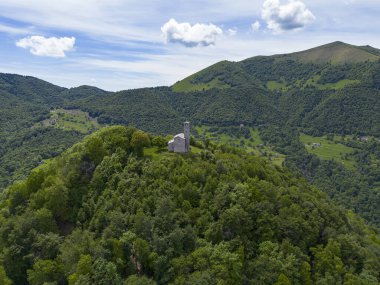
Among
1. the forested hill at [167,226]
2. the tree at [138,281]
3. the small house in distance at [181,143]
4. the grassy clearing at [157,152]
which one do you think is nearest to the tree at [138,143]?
the forested hill at [167,226]

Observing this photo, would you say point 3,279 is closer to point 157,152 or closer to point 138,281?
point 138,281

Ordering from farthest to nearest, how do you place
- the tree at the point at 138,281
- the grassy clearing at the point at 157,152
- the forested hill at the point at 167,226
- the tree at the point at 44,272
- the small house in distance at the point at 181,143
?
the small house in distance at the point at 181,143 → the grassy clearing at the point at 157,152 → the tree at the point at 44,272 → the forested hill at the point at 167,226 → the tree at the point at 138,281

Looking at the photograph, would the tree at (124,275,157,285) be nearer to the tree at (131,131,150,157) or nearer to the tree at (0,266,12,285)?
the tree at (0,266,12,285)

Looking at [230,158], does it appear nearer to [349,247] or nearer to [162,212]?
[162,212]

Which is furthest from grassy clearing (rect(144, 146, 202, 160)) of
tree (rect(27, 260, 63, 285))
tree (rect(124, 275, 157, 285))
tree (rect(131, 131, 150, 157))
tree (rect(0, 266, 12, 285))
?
tree (rect(0, 266, 12, 285))

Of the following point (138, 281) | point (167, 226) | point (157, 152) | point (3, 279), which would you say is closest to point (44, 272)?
point (3, 279)

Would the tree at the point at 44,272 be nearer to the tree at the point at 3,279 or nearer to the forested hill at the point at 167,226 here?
the forested hill at the point at 167,226

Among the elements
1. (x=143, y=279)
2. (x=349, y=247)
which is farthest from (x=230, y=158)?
(x=143, y=279)

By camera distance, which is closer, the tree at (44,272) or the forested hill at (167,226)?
the forested hill at (167,226)
